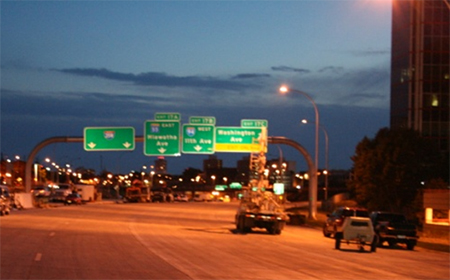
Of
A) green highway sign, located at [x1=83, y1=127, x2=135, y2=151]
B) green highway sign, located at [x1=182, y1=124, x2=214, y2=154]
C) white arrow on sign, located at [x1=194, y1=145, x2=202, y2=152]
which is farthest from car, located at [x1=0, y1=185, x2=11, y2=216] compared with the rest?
white arrow on sign, located at [x1=194, y1=145, x2=202, y2=152]

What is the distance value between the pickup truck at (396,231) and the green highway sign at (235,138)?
647 inches

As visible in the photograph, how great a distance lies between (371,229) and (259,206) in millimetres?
12704

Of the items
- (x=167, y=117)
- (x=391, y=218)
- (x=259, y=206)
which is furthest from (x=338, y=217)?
(x=167, y=117)

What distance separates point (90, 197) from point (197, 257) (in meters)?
84.4

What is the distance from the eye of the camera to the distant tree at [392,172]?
2372 inches

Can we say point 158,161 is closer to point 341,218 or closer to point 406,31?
point 406,31

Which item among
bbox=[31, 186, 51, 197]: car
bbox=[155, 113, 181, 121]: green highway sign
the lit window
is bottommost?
bbox=[31, 186, 51, 197]: car

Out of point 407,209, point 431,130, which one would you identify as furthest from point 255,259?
point 431,130

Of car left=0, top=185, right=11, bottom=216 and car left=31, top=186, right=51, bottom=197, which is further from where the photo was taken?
car left=31, top=186, right=51, bottom=197

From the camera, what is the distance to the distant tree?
6025 centimetres

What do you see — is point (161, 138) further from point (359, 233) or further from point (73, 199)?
point (73, 199)

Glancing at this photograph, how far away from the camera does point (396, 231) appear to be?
36531 mm

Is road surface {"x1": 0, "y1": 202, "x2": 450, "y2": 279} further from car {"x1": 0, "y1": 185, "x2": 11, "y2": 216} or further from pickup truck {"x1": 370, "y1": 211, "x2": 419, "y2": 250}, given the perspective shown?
car {"x1": 0, "y1": 185, "x2": 11, "y2": 216}

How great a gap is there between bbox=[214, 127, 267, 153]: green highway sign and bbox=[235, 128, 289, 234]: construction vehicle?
1652mm
